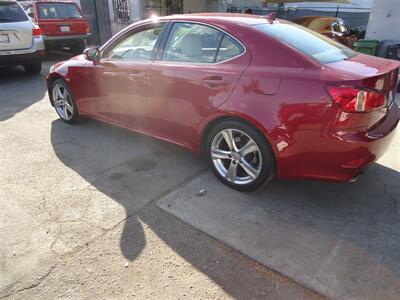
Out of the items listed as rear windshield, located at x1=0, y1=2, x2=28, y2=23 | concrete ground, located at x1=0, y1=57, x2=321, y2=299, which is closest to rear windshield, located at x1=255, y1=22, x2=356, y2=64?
concrete ground, located at x1=0, y1=57, x2=321, y2=299

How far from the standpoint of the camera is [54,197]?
128 inches

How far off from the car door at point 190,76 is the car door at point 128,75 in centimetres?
16

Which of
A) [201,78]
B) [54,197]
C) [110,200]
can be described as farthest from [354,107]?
[54,197]

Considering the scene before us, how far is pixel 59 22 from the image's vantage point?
33.7ft

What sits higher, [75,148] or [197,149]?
[197,149]

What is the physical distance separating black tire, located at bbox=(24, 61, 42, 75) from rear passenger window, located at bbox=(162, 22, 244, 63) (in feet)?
19.8

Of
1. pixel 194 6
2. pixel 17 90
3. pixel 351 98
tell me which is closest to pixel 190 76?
pixel 351 98

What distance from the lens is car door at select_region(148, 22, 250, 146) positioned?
3.10 metres

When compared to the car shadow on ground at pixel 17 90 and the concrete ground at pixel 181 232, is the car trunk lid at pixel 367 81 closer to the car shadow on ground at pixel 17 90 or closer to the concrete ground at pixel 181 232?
the concrete ground at pixel 181 232

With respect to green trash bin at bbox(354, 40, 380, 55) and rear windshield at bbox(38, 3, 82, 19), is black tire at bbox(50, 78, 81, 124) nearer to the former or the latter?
rear windshield at bbox(38, 3, 82, 19)

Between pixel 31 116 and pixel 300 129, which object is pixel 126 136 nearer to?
pixel 31 116

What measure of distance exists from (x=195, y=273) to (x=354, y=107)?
5.57 feet

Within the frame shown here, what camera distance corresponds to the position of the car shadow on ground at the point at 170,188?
267cm

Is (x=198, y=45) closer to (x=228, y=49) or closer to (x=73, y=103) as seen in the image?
(x=228, y=49)
